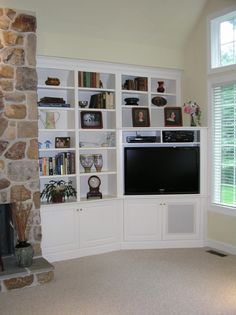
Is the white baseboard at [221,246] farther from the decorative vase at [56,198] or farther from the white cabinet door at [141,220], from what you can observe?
the decorative vase at [56,198]

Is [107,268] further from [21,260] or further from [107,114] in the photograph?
[107,114]

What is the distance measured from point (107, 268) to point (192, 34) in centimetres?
355

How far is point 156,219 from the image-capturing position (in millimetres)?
5121

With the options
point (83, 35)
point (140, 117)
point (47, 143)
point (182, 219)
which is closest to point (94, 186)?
point (47, 143)

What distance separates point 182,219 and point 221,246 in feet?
2.09

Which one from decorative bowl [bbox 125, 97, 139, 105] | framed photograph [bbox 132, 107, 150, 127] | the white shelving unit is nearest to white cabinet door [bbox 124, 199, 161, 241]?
the white shelving unit

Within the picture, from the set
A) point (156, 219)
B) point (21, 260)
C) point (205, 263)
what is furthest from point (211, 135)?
point (21, 260)

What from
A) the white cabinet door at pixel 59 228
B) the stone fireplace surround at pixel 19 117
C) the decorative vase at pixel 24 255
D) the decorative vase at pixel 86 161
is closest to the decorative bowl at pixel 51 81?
the stone fireplace surround at pixel 19 117

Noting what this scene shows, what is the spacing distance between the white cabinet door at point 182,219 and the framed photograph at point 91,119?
1.46m

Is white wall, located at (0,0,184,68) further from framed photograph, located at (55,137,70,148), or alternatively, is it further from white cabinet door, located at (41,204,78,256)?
white cabinet door, located at (41,204,78,256)

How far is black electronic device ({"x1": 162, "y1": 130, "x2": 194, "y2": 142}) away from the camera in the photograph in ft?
16.7

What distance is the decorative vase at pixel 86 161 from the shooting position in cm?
502

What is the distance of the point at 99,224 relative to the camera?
16.3ft

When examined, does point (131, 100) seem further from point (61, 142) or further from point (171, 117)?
point (61, 142)
